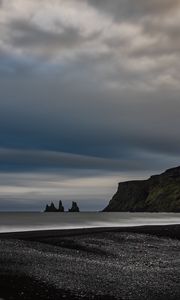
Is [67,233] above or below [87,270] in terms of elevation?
above

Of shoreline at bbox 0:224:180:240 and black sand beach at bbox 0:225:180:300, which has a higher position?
shoreline at bbox 0:224:180:240

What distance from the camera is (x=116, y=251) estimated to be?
38.0m

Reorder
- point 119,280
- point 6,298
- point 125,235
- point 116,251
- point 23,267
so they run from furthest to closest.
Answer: point 125,235 < point 116,251 < point 23,267 < point 119,280 < point 6,298

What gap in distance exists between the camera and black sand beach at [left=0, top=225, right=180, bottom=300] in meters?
21.5

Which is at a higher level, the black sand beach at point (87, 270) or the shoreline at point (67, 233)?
the shoreline at point (67, 233)

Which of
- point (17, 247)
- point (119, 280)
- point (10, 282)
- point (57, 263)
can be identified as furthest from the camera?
point (17, 247)

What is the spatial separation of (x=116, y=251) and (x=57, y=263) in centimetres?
986

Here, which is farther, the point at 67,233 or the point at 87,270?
the point at 67,233

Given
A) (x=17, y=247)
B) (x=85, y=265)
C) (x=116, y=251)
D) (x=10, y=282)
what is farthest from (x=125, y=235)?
(x=10, y=282)

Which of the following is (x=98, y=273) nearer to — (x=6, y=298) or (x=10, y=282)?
(x=10, y=282)

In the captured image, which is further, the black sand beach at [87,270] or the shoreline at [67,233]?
the shoreline at [67,233]

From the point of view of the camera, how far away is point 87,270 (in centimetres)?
2739

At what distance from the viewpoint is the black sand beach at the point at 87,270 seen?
21453 millimetres

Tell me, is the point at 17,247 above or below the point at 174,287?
above
